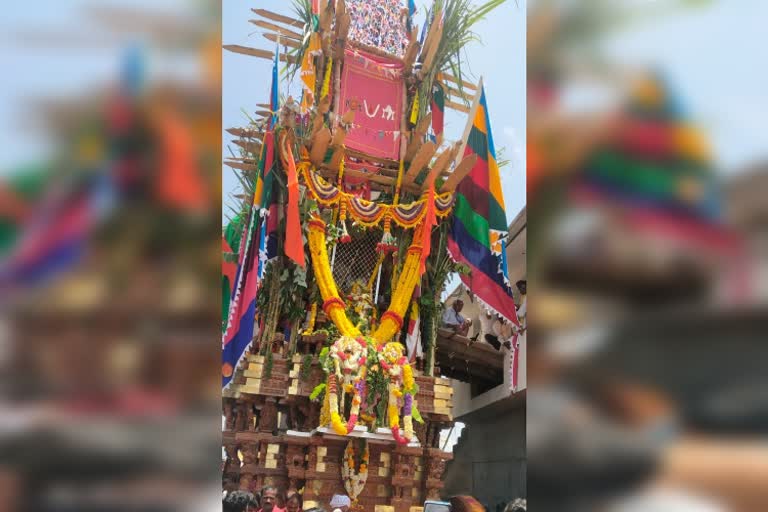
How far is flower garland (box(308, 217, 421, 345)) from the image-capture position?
10.1 m

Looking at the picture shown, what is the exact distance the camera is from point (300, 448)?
32.4 ft

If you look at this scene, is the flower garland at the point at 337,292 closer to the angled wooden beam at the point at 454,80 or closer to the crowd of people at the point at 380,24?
the angled wooden beam at the point at 454,80

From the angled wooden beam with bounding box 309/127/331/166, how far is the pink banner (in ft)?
4.43

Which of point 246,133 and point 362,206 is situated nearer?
point 362,206

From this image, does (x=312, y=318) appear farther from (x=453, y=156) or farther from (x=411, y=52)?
(x=411, y=52)

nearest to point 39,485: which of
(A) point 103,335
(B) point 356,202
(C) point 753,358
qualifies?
(A) point 103,335

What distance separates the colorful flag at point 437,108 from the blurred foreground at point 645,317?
12240 mm

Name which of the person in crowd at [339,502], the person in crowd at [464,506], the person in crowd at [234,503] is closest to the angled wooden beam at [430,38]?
A: the person in crowd at [339,502]

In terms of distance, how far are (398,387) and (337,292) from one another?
6.51 ft

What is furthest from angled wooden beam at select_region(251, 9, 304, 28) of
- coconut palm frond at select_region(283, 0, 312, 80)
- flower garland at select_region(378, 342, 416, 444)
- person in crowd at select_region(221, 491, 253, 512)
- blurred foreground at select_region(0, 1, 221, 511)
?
blurred foreground at select_region(0, 1, 221, 511)

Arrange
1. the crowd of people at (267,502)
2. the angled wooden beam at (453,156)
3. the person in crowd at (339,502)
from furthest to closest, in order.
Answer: the angled wooden beam at (453,156) → the person in crowd at (339,502) → the crowd of people at (267,502)

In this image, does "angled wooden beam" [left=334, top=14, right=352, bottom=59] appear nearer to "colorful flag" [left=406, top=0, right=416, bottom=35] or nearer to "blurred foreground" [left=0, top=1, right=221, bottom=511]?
"colorful flag" [left=406, top=0, right=416, bottom=35]

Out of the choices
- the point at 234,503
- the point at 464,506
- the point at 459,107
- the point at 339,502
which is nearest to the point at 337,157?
the point at 459,107

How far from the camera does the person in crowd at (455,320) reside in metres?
13.5
